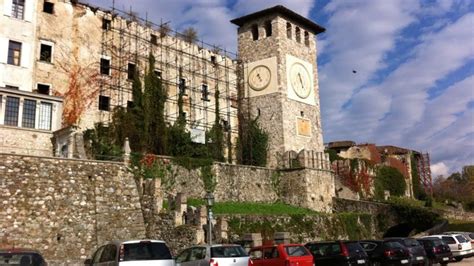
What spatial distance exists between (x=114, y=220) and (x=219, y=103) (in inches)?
777

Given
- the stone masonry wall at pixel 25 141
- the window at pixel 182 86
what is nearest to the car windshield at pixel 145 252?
the stone masonry wall at pixel 25 141

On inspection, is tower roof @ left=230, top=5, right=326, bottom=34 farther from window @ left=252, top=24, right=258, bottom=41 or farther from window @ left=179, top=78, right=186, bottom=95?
window @ left=179, top=78, right=186, bottom=95

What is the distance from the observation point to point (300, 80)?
4450 cm

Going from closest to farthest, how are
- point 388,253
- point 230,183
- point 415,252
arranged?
1. point 388,253
2. point 415,252
3. point 230,183

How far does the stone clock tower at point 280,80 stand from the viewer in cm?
4188

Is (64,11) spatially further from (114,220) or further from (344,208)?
(344,208)

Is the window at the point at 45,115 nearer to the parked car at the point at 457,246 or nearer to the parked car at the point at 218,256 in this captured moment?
the parked car at the point at 218,256

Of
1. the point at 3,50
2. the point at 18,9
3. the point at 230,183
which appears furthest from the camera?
the point at 230,183

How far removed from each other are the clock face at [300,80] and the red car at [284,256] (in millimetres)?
27504

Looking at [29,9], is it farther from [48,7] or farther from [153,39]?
[153,39]

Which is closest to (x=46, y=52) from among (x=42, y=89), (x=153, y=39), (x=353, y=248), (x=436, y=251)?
(x=42, y=89)

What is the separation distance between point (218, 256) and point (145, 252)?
3335 mm

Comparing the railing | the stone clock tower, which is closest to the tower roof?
the stone clock tower

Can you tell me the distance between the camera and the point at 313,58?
4694 cm
